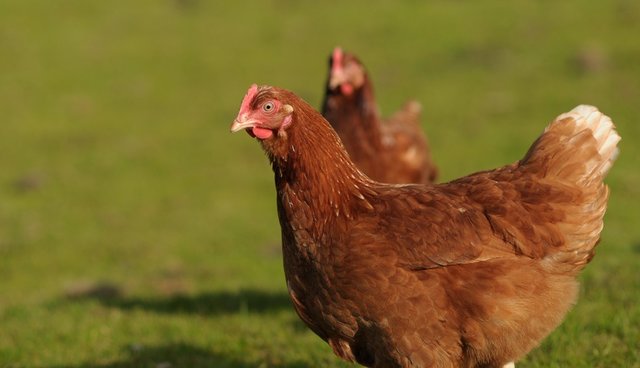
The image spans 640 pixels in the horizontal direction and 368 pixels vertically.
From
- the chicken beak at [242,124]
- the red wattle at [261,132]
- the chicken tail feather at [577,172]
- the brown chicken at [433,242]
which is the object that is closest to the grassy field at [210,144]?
the chicken tail feather at [577,172]

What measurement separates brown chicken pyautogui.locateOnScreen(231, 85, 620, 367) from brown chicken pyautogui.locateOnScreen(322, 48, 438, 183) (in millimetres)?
2862

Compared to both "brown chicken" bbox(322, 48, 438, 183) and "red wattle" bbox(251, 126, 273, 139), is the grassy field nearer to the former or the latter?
"brown chicken" bbox(322, 48, 438, 183)

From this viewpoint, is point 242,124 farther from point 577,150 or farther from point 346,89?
point 346,89

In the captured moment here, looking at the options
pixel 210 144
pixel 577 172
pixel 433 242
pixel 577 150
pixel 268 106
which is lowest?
pixel 210 144

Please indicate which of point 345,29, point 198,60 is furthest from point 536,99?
point 198,60

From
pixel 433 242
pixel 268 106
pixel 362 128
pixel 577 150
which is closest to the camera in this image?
pixel 433 242

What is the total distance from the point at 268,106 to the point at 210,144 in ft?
45.9

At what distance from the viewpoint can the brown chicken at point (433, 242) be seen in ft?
16.2

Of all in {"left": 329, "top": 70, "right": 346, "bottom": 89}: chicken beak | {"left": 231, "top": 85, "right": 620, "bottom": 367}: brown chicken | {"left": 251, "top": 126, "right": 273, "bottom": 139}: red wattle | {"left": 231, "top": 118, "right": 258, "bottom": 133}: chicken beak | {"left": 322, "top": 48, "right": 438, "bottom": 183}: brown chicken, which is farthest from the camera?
{"left": 329, "top": 70, "right": 346, "bottom": 89}: chicken beak

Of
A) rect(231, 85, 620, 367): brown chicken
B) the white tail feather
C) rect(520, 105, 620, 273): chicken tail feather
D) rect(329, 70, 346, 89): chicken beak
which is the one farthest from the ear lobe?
rect(329, 70, 346, 89): chicken beak

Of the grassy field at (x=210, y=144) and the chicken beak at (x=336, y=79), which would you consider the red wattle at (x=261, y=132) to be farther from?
the chicken beak at (x=336, y=79)

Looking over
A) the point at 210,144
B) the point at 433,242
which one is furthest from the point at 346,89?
the point at 210,144

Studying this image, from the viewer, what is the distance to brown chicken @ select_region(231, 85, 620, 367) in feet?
16.2

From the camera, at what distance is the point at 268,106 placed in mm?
5148
